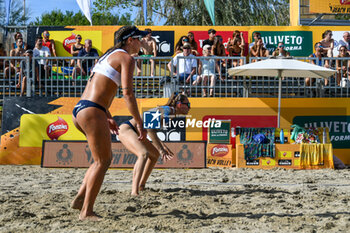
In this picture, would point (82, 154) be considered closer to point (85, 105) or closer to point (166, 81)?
point (166, 81)

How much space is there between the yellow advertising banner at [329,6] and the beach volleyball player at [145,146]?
10295 millimetres

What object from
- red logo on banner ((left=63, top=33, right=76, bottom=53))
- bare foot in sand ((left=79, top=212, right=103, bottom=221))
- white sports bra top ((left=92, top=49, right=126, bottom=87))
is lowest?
bare foot in sand ((left=79, top=212, right=103, bottom=221))

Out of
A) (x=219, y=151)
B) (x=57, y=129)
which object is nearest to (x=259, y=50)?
(x=219, y=151)

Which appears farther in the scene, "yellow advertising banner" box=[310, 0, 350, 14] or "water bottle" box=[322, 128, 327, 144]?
"yellow advertising banner" box=[310, 0, 350, 14]

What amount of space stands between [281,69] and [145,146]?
17.4 feet

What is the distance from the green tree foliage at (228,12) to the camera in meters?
25.8

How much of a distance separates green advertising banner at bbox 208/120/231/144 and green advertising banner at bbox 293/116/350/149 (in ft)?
5.74

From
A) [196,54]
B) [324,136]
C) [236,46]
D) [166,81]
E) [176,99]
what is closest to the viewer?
[176,99]

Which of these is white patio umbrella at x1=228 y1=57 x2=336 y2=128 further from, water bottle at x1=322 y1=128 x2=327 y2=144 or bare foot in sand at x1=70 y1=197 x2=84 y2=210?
bare foot in sand at x1=70 y1=197 x2=84 y2=210

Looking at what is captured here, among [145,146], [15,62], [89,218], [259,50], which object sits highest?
[259,50]

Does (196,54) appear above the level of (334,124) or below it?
above

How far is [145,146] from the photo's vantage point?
6355 millimetres

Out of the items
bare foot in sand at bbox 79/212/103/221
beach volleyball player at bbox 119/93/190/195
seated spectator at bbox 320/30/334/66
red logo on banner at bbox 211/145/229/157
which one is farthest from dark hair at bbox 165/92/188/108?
seated spectator at bbox 320/30/334/66

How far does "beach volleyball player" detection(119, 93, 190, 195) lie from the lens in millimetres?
6217
